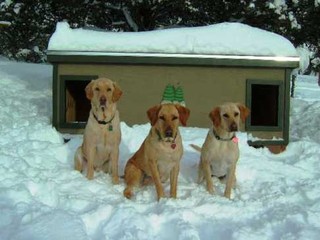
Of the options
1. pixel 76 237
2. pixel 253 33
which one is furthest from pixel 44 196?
pixel 253 33

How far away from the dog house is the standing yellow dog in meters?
2.43

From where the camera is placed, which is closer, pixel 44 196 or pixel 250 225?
pixel 250 225

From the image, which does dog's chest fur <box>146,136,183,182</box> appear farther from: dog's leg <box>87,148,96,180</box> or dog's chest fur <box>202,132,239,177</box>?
dog's leg <box>87,148,96,180</box>

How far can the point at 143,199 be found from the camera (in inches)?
220

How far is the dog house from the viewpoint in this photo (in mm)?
8578

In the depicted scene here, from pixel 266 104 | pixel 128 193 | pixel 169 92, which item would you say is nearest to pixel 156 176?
pixel 128 193

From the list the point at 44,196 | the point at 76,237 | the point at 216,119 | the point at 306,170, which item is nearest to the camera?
the point at 76,237

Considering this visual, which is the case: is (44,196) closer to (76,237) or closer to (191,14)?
(76,237)

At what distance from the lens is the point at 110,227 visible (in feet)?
14.6

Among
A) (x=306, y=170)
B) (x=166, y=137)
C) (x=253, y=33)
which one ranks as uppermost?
(x=253, y=33)

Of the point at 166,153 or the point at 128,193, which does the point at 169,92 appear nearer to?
the point at 166,153

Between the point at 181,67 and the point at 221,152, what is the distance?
3.27m

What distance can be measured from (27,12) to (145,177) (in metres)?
9.34

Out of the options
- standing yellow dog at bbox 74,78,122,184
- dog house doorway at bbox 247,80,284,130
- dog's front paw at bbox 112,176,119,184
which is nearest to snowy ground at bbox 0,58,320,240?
dog's front paw at bbox 112,176,119,184
